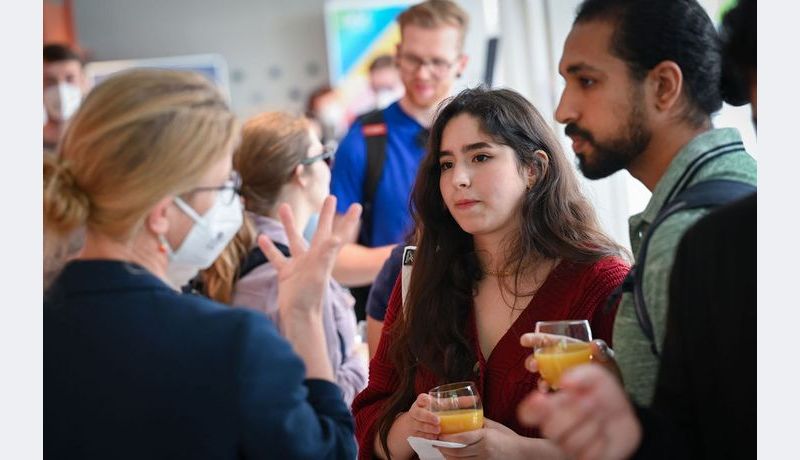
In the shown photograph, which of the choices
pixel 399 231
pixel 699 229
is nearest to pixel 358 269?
pixel 399 231

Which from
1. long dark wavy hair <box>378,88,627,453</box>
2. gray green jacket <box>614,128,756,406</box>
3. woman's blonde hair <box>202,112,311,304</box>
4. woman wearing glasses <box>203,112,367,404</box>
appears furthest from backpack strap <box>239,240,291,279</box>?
gray green jacket <box>614,128,756,406</box>

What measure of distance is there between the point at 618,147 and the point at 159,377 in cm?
92

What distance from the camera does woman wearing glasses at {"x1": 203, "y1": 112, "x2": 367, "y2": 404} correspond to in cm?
289

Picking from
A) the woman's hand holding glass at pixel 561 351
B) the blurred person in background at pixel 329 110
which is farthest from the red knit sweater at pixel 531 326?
the blurred person in background at pixel 329 110

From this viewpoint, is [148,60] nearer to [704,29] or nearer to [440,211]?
[440,211]

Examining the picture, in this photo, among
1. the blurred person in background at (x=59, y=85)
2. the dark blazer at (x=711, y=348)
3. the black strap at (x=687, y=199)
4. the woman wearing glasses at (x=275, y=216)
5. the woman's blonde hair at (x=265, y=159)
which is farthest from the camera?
the blurred person in background at (x=59, y=85)

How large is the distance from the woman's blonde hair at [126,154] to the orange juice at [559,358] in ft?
2.34

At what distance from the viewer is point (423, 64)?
13.0ft

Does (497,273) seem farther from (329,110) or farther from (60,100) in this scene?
(329,110)

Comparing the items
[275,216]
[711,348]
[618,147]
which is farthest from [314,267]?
[275,216]

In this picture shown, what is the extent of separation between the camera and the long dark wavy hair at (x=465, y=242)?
2408 millimetres

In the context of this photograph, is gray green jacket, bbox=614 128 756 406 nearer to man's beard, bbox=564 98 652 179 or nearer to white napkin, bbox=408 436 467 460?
man's beard, bbox=564 98 652 179

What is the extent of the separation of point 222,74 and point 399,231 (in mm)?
6687

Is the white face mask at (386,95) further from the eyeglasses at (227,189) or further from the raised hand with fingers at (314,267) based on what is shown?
the raised hand with fingers at (314,267)
